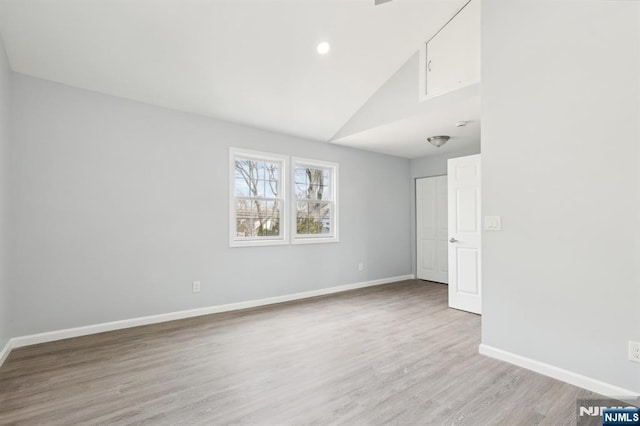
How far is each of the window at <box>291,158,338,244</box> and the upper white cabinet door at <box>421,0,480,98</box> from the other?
217cm

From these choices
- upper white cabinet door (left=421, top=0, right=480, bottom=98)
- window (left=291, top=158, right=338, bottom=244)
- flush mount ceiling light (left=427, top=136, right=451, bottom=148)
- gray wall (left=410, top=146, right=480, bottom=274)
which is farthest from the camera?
gray wall (left=410, top=146, right=480, bottom=274)

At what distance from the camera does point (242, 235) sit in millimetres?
4535

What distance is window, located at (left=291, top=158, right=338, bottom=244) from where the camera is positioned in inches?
201

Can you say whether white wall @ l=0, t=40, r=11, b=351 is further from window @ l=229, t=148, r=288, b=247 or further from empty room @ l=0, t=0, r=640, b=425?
window @ l=229, t=148, r=288, b=247

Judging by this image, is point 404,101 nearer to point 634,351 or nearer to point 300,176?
point 300,176

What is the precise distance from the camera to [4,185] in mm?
2834

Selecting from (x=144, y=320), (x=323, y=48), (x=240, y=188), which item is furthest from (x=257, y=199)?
(x=323, y=48)

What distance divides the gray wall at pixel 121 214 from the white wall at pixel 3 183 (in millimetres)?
155

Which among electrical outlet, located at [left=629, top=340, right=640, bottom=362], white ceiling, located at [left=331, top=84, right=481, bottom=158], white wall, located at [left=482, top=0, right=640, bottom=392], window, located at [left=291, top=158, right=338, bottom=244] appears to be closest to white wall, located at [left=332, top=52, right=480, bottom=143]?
white ceiling, located at [left=331, top=84, right=481, bottom=158]

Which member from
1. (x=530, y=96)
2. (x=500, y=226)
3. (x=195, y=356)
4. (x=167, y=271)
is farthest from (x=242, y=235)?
(x=530, y=96)

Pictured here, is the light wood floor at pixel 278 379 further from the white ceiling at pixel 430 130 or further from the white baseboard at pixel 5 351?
the white ceiling at pixel 430 130

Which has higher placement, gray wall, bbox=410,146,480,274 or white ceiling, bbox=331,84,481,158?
white ceiling, bbox=331,84,481,158

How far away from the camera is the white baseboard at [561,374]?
2.16 m

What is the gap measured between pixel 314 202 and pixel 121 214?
8.88ft
